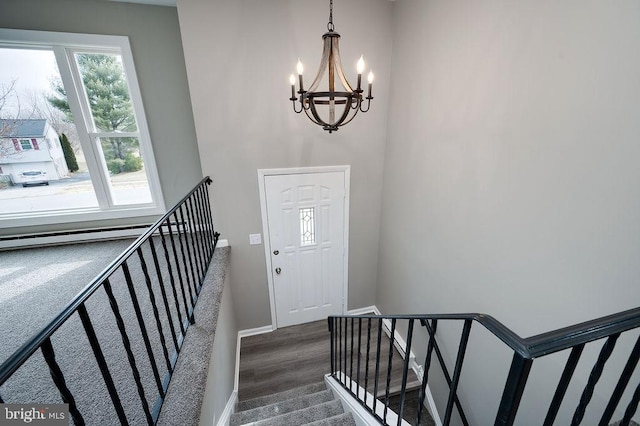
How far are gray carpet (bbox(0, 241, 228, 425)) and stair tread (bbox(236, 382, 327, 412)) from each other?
1.45 meters

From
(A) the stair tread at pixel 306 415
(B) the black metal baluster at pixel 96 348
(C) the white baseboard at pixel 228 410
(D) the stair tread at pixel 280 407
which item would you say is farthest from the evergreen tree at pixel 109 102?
(A) the stair tread at pixel 306 415

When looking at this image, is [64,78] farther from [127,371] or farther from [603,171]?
[603,171]

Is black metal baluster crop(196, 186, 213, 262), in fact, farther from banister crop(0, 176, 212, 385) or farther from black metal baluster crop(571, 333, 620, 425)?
black metal baluster crop(571, 333, 620, 425)

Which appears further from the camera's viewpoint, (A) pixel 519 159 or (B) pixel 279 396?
(B) pixel 279 396

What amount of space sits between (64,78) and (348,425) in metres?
4.03

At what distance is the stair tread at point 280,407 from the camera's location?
2.23 m

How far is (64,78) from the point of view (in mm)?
2430

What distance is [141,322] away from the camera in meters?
1.10

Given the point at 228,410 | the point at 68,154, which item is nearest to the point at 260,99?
the point at 68,154

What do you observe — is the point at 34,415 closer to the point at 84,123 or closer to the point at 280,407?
the point at 280,407

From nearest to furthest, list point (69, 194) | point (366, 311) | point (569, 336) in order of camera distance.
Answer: point (569, 336), point (69, 194), point (366, 311)

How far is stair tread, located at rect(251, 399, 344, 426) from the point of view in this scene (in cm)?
201

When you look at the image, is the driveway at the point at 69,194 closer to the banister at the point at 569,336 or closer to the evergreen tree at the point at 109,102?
the evergreen tree at the point at 109,102

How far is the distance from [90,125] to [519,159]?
3.85 metres
